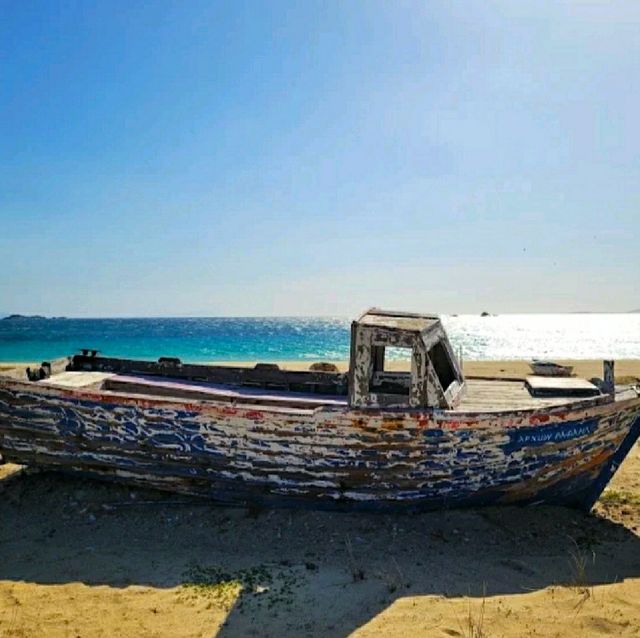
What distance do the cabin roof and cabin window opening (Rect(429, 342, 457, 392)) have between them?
0.46m

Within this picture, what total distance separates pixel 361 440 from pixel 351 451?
0.18 m

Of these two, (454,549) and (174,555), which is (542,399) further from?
(174,555)

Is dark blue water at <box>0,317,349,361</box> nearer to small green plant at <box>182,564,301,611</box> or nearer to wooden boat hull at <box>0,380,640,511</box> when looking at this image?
wooden boat hull at <box>0,380,640,511</box>

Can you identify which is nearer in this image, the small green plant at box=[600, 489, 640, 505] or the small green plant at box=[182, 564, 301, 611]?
the small green plant at box=[182, 564, 301, 611]

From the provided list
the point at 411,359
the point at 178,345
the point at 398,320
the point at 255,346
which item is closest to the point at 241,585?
the point at 411,359

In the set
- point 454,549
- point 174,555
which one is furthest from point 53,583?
point 454,549

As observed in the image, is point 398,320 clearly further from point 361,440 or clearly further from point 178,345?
point 178,345

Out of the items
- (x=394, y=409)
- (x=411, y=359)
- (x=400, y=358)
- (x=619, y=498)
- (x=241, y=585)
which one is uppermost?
(x=411, y=359)

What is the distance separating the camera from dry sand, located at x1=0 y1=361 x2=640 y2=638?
4516 millimetres

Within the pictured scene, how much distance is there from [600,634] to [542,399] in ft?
10.6

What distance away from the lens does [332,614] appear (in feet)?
15.1

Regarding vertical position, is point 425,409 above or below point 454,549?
above

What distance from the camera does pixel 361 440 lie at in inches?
241

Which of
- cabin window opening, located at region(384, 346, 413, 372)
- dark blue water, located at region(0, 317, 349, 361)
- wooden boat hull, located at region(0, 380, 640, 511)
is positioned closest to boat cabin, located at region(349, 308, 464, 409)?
wooden boat hull, located at region(0, 380, 640, 511)
